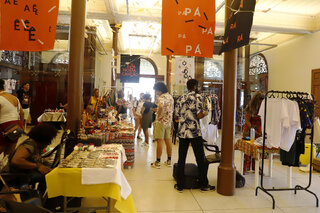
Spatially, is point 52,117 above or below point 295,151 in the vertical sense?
above

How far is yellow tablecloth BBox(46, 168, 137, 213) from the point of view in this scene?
2193 mm

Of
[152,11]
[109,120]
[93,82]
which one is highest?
[152,11]

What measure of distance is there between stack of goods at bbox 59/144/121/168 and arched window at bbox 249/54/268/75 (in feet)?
34.3

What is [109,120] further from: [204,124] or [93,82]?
[93,82]

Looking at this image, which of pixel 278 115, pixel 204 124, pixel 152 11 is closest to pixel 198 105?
pixel 278 115

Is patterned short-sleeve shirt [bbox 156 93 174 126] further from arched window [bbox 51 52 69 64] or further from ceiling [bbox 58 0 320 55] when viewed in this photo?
arched window [bbox 51 52 69 64]

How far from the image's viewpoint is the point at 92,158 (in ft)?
8.48

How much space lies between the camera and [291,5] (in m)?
7.91

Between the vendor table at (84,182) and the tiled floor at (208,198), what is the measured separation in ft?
3.24

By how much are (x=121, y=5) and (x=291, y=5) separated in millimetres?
5328

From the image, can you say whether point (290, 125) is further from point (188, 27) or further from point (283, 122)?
point (188, 27)

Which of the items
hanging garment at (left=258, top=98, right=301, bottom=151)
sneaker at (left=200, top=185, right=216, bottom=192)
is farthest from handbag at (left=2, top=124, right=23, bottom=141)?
hanging garment at (left=258, top=98, right=301, bottom=151)

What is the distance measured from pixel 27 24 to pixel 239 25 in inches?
106

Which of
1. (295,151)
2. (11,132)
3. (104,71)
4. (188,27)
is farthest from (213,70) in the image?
(11,132)
